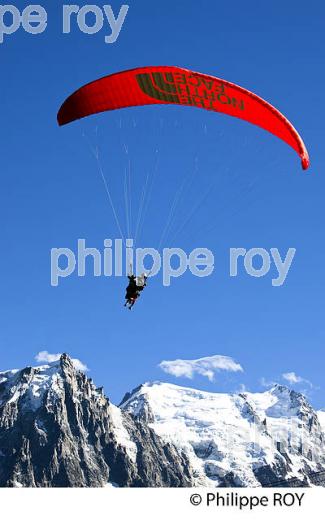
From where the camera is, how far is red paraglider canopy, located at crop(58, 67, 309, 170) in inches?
2172

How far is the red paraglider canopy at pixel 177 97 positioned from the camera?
181 feet

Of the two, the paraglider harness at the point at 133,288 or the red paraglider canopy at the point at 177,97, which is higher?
the red paraglider canopy at the point at 177,97

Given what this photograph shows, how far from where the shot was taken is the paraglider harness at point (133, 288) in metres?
56.8

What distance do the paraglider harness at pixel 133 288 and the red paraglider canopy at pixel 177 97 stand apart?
11.1 meters

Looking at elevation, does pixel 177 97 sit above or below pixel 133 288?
above

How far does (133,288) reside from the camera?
56906 mm

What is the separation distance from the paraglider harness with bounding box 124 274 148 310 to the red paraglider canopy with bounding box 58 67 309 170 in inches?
439

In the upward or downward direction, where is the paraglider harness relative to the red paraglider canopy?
downward

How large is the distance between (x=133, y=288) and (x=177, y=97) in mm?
12757
